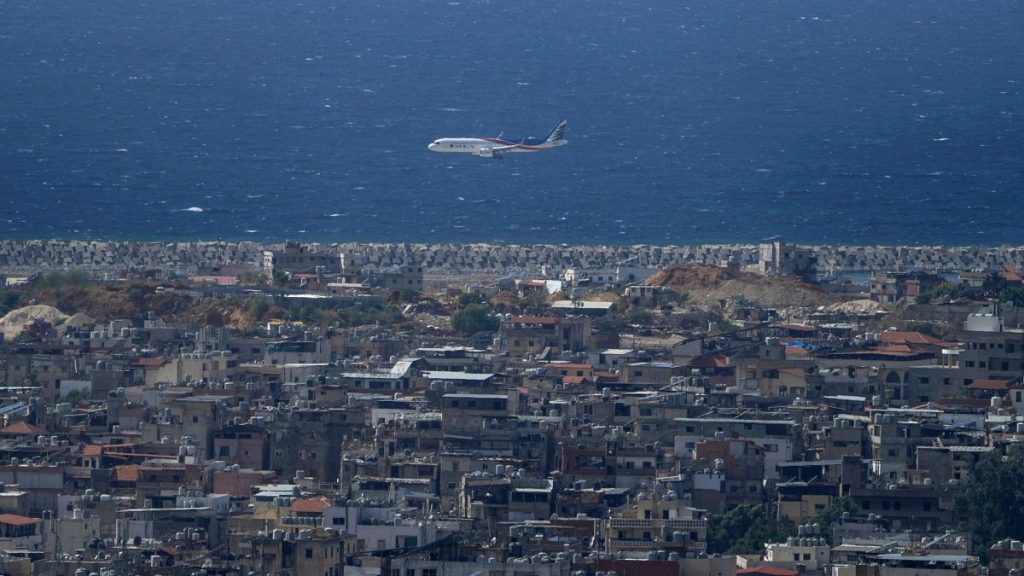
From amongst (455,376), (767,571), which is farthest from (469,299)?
(767,571)

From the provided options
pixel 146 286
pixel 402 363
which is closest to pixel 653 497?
pixel 402 363

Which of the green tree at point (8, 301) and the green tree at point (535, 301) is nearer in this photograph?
the green tree at point (535, 301)

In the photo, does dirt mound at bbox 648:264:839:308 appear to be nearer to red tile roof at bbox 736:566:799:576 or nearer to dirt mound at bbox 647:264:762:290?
dirt mound at bbox 647:264:762:290

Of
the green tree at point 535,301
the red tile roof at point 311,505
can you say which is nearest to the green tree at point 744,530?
the red tile roof at point 311,505

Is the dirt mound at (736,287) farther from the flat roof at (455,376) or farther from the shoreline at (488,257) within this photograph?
the flat roof at (455,376)

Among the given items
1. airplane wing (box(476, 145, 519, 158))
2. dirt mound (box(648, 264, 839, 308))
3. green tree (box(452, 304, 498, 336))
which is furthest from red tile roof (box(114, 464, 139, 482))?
airplane wing (box(476, 145, 519, 158))

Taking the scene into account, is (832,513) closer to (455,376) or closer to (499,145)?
(455,376)
